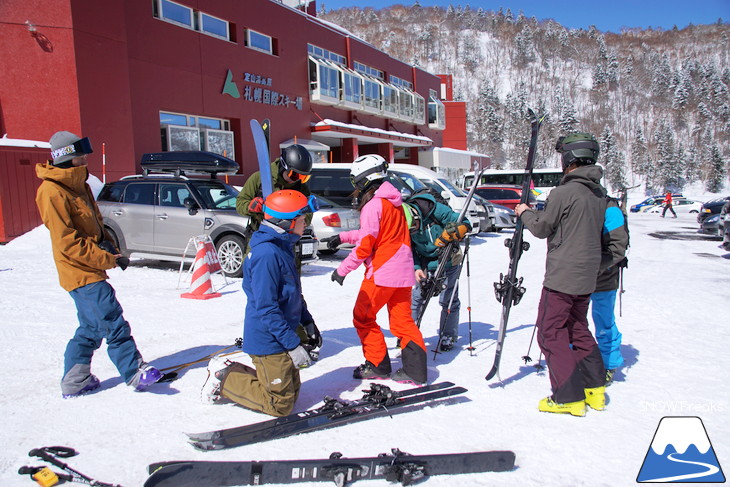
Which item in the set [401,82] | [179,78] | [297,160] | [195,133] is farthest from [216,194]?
[401,82]

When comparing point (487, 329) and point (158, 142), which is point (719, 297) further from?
point (158, 142)

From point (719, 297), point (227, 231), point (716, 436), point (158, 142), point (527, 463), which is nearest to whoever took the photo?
point (527, 463)

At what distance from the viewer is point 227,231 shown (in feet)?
27.5

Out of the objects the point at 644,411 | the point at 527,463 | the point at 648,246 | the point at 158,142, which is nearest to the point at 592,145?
the point at 644,411

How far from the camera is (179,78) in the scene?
53.7ft

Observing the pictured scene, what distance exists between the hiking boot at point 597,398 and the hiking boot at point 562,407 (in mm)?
145

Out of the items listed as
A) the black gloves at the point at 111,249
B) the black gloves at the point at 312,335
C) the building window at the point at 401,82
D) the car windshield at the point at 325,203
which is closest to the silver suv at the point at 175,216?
the car windshield at the point at 325,203

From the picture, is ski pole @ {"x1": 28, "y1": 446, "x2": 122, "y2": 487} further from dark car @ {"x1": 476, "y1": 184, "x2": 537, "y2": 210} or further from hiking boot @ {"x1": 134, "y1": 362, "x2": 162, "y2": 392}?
dark car @ {"x1": 476, "y1": 184, "x2": 537, "y2": 210}

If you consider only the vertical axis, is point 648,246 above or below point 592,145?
below

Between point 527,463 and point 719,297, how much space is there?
6.16 metres

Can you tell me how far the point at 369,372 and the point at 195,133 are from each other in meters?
15.8

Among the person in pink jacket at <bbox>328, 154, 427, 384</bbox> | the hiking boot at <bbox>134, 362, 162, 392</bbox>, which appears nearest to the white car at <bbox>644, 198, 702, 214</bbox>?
the person in pink jacket at <bbox>328, 154, 427, 384</bbox>

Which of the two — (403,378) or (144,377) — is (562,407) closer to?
(403,378)

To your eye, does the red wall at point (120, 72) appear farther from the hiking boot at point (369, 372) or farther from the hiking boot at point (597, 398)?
the hiking boot at point (597, 398)
